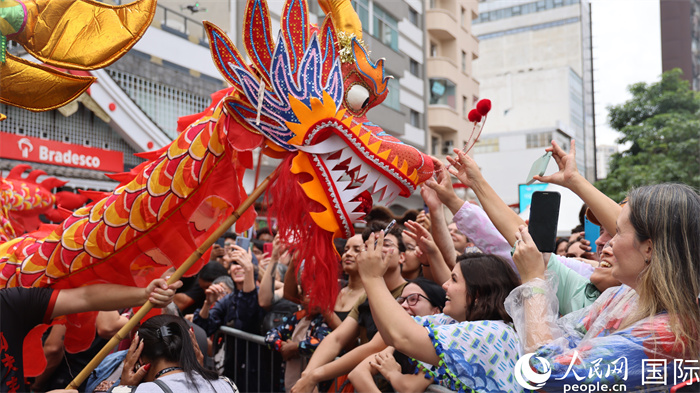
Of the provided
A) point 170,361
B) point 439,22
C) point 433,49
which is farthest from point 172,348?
point 433,49

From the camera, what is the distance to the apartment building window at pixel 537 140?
1321 inches

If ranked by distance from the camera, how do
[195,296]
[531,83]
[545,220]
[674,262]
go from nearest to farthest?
[674,262] < [545,220] < [195,296] < [531,83]

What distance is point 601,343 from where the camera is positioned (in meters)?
1.52

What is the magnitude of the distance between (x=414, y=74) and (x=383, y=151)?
1947 centimetres

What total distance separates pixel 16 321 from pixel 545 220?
1945 mm

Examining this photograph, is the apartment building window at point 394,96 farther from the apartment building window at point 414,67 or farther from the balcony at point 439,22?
the balcony at point 439,22

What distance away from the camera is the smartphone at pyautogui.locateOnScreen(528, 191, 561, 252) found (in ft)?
5.98

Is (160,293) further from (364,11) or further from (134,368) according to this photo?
(364,11)

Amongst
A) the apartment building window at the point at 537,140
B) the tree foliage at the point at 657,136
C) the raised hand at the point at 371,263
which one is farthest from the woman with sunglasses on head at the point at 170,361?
the apartment building window at the point at 537,140

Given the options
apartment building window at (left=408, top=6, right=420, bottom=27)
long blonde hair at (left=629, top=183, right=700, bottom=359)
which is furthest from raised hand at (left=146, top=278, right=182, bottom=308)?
apartment building window at (left=408, top=6, right=420, bottom=27)

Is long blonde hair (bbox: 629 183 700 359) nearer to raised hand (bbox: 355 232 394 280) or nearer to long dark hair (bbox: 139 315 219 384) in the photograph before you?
raised hand (bbox: 355 232 394 280)

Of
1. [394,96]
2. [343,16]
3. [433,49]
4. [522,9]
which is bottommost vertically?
[343,16]

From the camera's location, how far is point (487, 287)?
2.12m

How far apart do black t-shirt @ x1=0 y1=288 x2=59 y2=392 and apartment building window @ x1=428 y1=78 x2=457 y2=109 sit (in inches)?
814
